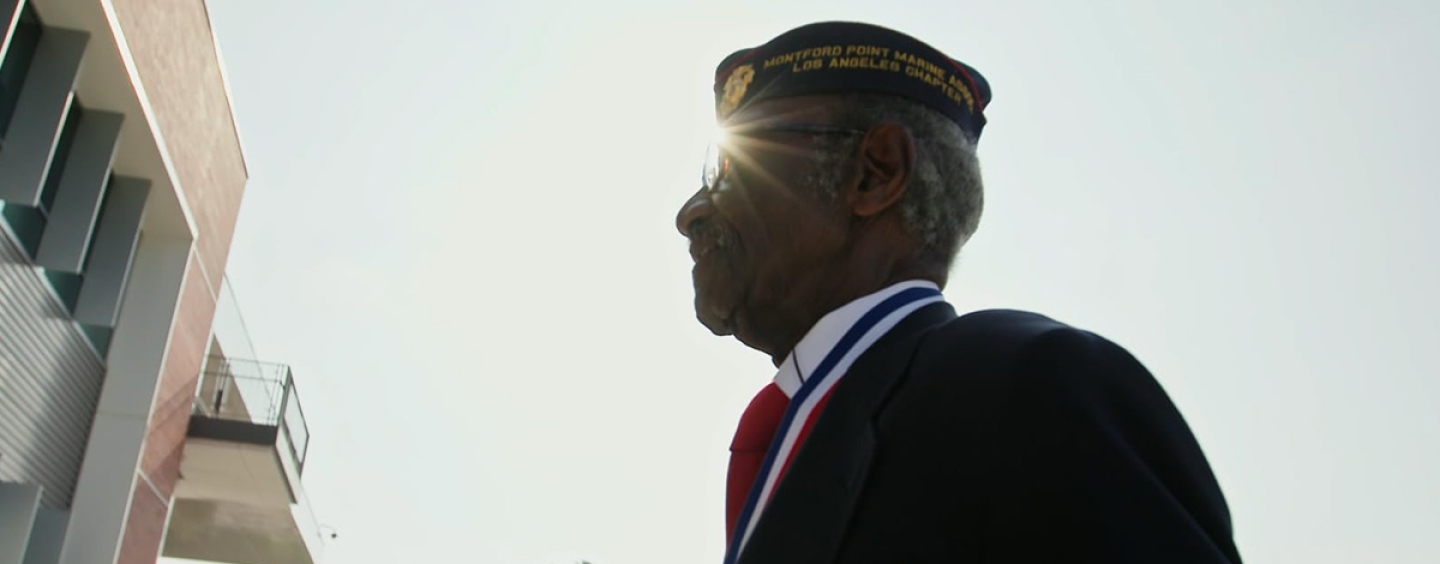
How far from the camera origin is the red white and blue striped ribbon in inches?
64.7

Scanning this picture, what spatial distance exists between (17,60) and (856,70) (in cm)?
934

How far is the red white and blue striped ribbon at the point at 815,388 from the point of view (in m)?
1.64

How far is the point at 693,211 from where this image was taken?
7.05 ft

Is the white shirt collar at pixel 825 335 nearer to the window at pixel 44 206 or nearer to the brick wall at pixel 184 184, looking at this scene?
the window at pixel 44 206

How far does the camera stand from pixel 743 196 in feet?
6.80

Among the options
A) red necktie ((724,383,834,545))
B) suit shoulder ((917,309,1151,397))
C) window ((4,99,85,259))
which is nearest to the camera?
suit shoulder ((917,309,1151,397))

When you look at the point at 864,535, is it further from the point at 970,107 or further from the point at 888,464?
the point at 970,107

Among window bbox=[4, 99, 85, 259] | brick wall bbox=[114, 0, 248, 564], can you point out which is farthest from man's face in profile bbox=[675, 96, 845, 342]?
brick wall bbox=[114, 0, 248, 564]

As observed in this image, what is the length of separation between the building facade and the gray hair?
7842 mm

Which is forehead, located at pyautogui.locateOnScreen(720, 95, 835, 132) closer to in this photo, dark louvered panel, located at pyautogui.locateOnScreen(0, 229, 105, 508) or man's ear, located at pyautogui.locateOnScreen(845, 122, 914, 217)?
man's ear, located at pyautogui.locateOnScreen(845, 122, 914, 217)

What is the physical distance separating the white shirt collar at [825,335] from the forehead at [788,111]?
1.02 feet

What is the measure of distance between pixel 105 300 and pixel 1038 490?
40.3 ft

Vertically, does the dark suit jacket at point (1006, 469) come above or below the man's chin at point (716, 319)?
below

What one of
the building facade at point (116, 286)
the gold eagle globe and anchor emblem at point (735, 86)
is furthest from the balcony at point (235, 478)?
the gold eagle globe and anchor emblem at point (735, 86)
